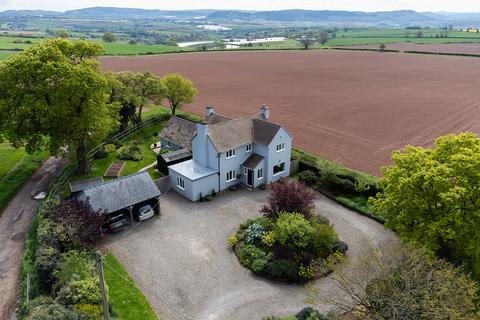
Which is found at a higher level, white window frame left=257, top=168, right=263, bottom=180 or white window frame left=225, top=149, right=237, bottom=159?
white window frame left=225, top=149, right=237, bottom=159

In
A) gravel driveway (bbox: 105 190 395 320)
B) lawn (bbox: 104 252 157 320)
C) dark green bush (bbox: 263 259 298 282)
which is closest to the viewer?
lawn (bbox: 104 252 157 320)

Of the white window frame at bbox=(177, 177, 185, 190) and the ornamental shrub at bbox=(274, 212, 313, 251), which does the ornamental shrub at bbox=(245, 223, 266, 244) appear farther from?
the white window frame at bbox=(177, 177, 185, 190)

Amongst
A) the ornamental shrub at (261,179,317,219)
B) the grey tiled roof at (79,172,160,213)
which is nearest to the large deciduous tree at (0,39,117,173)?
the grey tiled roof at (79,172,160,213)

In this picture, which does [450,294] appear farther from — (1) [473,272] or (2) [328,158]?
(2) [328,158]

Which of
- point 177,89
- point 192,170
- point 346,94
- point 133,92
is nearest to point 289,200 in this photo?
point 192,170

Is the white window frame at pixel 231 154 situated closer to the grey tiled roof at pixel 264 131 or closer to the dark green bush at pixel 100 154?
the grey tiled roof at pixel 264 131

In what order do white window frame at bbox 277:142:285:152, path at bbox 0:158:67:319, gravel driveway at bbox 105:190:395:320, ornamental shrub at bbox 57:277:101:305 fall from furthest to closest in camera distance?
white window frame at bbox 277:142:285:152
path at bbox 0:158:67:319
gravel driveway at bbox 105:190:395:320
ornamental shrub at bbox 57:277:101:305

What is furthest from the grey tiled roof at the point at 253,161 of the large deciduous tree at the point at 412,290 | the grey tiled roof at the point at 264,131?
the large deciduous tree at the point at 412,290
